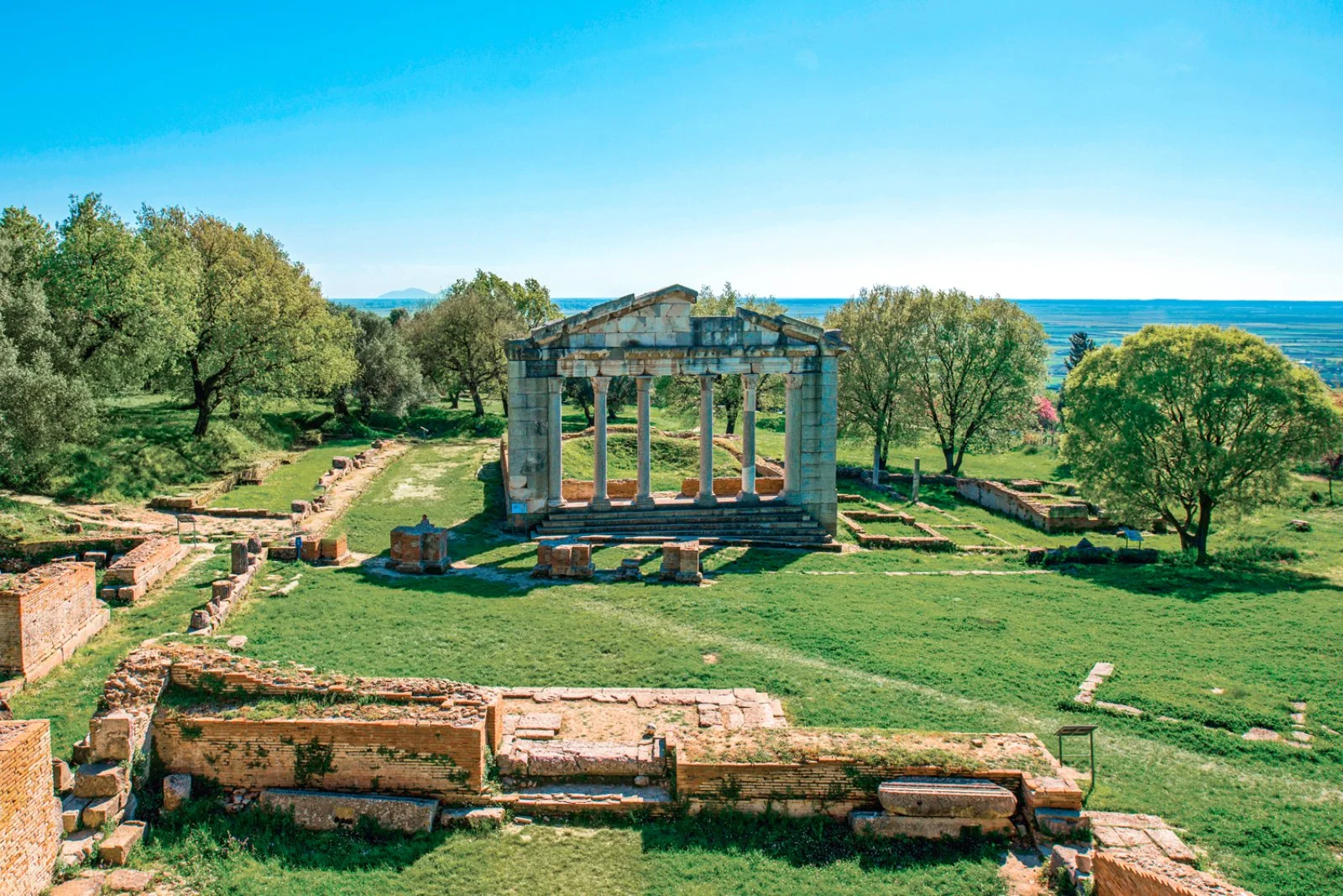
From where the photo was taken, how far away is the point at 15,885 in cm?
1102

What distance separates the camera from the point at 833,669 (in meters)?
18.8

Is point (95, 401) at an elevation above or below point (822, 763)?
above

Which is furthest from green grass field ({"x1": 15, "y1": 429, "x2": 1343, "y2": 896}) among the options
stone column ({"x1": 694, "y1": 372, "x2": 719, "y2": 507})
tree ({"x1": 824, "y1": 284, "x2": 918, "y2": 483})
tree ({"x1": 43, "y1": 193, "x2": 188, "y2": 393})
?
tree ({"x1": 824, "y1": 284, "x2": 918, "y2": 483})

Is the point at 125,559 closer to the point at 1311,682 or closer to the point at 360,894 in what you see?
the point at 360,894

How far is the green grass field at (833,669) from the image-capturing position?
12273 mm

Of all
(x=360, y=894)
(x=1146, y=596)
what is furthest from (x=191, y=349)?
(x=1146, y=596)

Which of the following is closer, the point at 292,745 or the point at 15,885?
the point at 15,885

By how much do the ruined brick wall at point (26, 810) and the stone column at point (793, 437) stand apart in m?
23.6

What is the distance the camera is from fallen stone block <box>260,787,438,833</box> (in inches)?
518

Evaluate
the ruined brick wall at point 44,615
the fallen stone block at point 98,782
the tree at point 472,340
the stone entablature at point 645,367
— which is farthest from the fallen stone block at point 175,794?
the tree at point 472,340

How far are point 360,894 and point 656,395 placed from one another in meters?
52.1

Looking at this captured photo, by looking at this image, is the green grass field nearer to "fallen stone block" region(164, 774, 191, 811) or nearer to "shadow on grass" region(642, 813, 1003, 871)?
"shadow on grass" region(642, 813, 1003, 871)

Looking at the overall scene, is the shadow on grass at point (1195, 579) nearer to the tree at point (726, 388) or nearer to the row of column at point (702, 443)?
the row of column at point (702, 443)

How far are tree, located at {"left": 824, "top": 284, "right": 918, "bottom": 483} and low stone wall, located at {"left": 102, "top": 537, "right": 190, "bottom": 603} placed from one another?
32.0 meters
